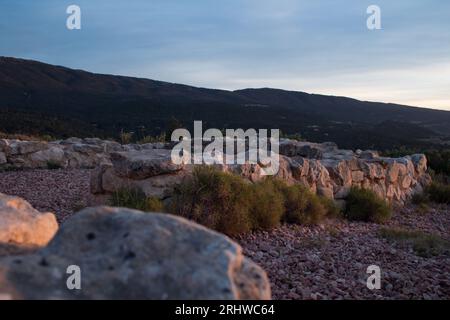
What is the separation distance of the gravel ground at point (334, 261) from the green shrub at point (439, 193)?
4.33m

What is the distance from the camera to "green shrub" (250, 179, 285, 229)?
7450mm

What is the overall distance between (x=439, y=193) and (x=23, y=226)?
13128 millimetres

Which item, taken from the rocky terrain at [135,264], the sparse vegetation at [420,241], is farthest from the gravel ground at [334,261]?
the rocky terrain at [135,264]

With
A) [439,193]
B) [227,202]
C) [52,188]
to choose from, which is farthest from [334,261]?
[439,193]

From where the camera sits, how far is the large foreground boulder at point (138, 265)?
7.77 feet

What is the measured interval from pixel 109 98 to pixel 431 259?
6443cm

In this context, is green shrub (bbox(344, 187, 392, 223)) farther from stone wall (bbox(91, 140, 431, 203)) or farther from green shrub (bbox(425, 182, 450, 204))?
green shrub (bbox(425, 182, 450, 204))

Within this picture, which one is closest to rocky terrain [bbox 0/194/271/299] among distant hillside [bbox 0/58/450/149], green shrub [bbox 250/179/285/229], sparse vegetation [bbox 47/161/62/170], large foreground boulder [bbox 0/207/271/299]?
large foreground boulder [bbox 0/207/271/299]

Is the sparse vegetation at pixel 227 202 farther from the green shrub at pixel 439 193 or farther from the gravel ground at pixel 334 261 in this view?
the green shrub at pixel 439 193

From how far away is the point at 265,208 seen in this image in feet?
24.7

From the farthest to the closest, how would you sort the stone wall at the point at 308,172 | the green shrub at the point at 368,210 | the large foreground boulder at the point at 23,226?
1. the green shrub at the point at 368,210
2. the stone wall at the point at 308,172
3. the large foreground boulder at the point at 23,226

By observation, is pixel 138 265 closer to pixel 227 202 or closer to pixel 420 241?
pixel 227 202

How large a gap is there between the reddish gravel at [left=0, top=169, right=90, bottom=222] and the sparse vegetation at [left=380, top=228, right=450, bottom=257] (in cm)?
528

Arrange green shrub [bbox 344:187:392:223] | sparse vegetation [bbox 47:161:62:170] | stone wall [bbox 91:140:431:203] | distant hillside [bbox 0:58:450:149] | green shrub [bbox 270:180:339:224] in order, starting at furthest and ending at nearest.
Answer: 1. distant hillside [bbox 0:58:450:149]
2. sparse vegetation [bbox 47:161:62:170]
3. green shrub [bbox 344:187:392:223]
4. green shrub [bbox 270:180:339:224]
5. stone wall [bbox 91:140:431:203]
